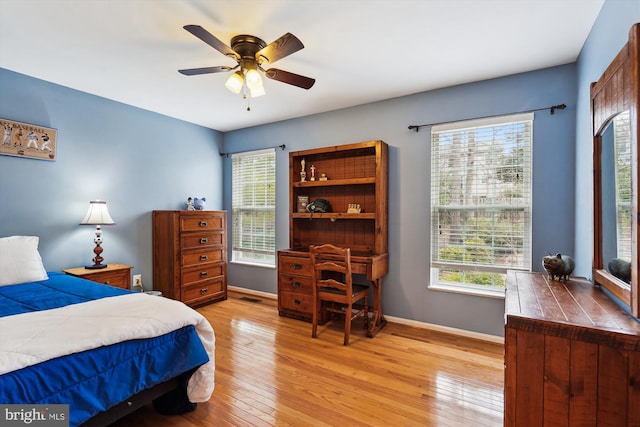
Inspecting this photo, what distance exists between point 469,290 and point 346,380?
1.63 meters

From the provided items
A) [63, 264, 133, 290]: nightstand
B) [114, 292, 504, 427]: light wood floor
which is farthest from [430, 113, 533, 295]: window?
[63, 264, 133, 290]: nightstand

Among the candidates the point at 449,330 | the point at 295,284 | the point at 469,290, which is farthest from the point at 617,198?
the point at 295,284

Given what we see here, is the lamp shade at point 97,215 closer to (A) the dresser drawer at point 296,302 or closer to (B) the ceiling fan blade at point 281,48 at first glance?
(A) the dresser drawer at point 296,302

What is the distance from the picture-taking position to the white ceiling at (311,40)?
1998mm

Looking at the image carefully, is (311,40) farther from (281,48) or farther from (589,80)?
(589,80)

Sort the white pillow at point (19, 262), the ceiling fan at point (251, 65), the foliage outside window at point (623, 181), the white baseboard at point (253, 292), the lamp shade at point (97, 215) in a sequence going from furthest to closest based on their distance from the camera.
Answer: the white baseboard at point (253, 292)
the lamp shade at point (97, 215)
the white pillow at point (19, 262)
the ceiling fan at point (251, 65)
the foliage outside window at point (623, 181)

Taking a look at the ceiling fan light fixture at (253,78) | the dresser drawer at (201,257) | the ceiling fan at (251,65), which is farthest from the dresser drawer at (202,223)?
the ceiling fan light fixture at (253,78)

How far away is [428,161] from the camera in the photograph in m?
3.32

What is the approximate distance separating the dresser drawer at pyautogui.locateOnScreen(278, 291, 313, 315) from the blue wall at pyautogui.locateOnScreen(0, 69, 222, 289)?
185 centimetres

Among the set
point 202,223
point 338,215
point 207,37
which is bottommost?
point 202,223

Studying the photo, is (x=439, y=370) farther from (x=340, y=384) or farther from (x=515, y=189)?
(x=515, y=189)

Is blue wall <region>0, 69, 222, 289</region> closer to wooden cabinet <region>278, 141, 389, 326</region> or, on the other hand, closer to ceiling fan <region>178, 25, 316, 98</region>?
wooden cabinet <region>278, 141, 389, 326</region>

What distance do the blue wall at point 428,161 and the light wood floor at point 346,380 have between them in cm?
34

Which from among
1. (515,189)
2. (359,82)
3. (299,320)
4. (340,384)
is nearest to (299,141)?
(359,82)
